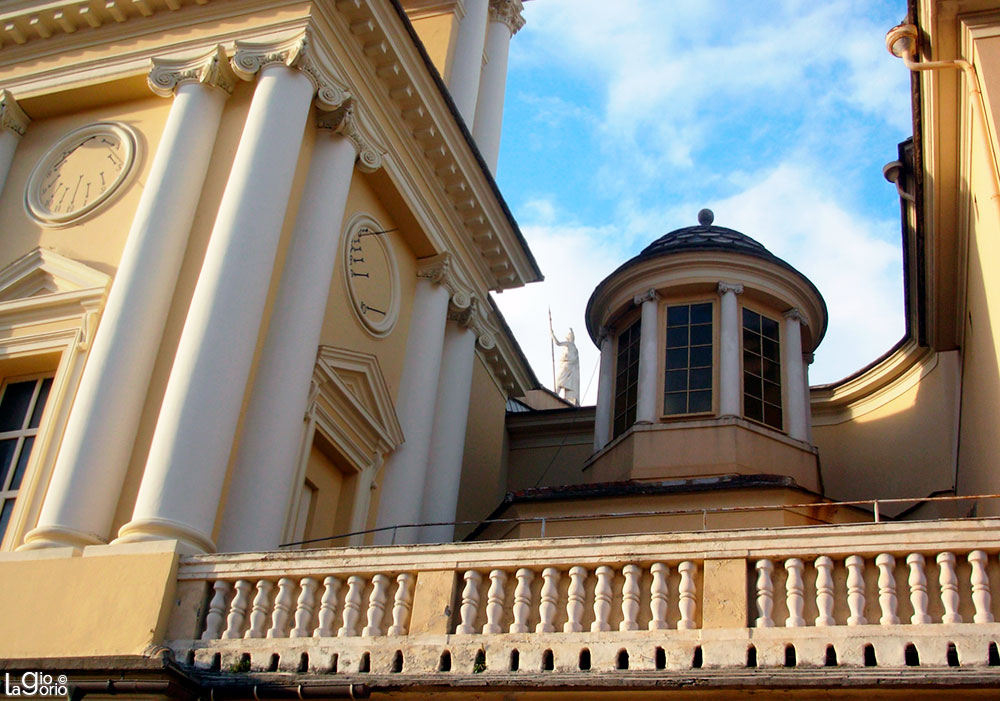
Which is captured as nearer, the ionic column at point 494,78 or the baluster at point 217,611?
the baluster at point 217,611

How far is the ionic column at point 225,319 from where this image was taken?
11500 mm

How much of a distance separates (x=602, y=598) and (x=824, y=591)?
1.65 metres

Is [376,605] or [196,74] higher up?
[196,74]

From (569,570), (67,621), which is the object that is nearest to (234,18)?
(67,621)

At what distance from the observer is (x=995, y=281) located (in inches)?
468

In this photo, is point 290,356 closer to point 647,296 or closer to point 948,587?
point 948,587

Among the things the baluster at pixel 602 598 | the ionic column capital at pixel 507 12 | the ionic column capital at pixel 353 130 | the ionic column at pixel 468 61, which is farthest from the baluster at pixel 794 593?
the ionic column capital at pixel 507 12

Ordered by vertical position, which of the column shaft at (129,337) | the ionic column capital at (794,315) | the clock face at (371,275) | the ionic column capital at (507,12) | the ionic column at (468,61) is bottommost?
the column shaft at (129,337)

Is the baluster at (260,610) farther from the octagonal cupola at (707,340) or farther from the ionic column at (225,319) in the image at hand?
the octagonal cupola at (707,340)

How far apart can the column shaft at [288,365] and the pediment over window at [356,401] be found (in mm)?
969

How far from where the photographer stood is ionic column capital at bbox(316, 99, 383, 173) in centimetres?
1516

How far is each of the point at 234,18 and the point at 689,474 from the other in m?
8.72

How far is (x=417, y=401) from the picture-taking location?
17188mm

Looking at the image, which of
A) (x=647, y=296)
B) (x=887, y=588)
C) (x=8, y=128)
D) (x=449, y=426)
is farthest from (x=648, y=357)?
(x=887, y=588)
